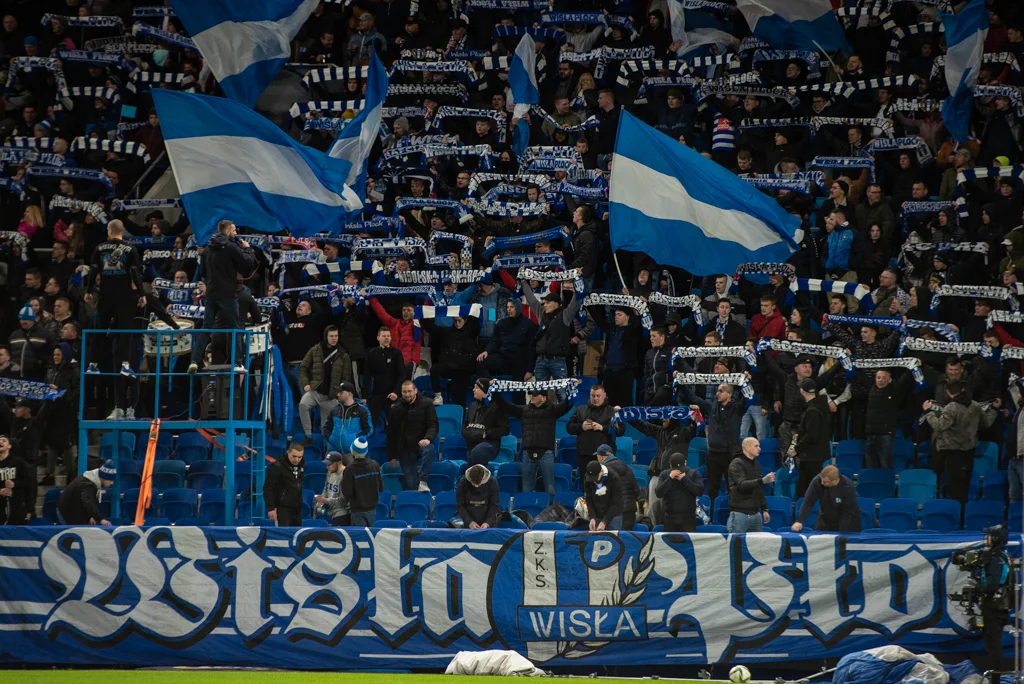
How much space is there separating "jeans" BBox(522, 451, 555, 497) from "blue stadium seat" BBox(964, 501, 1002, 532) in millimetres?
5423

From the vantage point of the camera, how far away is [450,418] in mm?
21406

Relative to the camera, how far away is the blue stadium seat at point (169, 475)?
64.2ft

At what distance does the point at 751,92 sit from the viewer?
85.4ft

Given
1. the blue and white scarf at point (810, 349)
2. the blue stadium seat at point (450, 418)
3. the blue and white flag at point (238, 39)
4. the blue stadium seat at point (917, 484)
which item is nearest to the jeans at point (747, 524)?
the blue stadium seat at point (917, 484)

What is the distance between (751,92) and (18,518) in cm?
1543

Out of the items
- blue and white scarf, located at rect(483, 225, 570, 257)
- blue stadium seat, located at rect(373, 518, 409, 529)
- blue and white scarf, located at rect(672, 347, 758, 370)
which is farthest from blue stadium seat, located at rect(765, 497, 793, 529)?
blue and white scarf, located at rect(483, 225, 570, 257)

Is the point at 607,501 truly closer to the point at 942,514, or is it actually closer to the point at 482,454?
the point at 482,454

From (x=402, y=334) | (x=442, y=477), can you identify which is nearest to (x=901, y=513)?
(x=442, y=477)

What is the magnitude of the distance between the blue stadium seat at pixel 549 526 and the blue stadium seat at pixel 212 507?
4.44m

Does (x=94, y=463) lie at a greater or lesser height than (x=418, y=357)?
lesser

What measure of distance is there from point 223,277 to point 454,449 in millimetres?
4791

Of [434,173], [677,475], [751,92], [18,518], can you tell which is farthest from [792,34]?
[18,518]

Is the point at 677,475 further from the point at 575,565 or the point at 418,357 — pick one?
the point at 418,357

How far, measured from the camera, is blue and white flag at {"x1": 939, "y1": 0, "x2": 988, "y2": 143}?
2220cm
